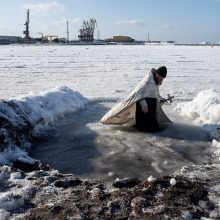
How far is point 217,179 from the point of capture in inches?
195

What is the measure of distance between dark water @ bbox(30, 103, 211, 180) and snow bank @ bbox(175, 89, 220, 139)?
0.73 ft

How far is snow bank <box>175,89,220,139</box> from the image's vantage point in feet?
26.3

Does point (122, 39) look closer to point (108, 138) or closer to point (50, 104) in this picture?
point (50, 104)

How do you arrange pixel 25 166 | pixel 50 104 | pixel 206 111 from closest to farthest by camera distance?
pixel 25 166, pixel 206 111, pixel 50 104

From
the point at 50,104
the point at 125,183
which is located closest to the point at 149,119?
the point at 50,104

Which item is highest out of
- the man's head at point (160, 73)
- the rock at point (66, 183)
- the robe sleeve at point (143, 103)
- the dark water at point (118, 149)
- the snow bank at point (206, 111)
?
the man's head at point (160, 73)

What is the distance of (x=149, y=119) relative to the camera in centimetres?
785

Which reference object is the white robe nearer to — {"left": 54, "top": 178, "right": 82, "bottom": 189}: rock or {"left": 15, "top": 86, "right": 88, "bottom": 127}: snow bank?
{"left": 15, "top": 86, "right": 88, "bottom": 127}: snow bank

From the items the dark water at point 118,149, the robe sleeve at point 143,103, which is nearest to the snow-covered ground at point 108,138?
the dark water at point 118,149

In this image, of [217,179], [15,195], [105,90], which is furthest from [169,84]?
[15,195]

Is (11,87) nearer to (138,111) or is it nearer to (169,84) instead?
(169,84)

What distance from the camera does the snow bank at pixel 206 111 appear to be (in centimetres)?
801

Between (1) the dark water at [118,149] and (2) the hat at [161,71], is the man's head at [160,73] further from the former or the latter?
(1) the dark water at [118,149]

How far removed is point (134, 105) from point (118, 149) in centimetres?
126
